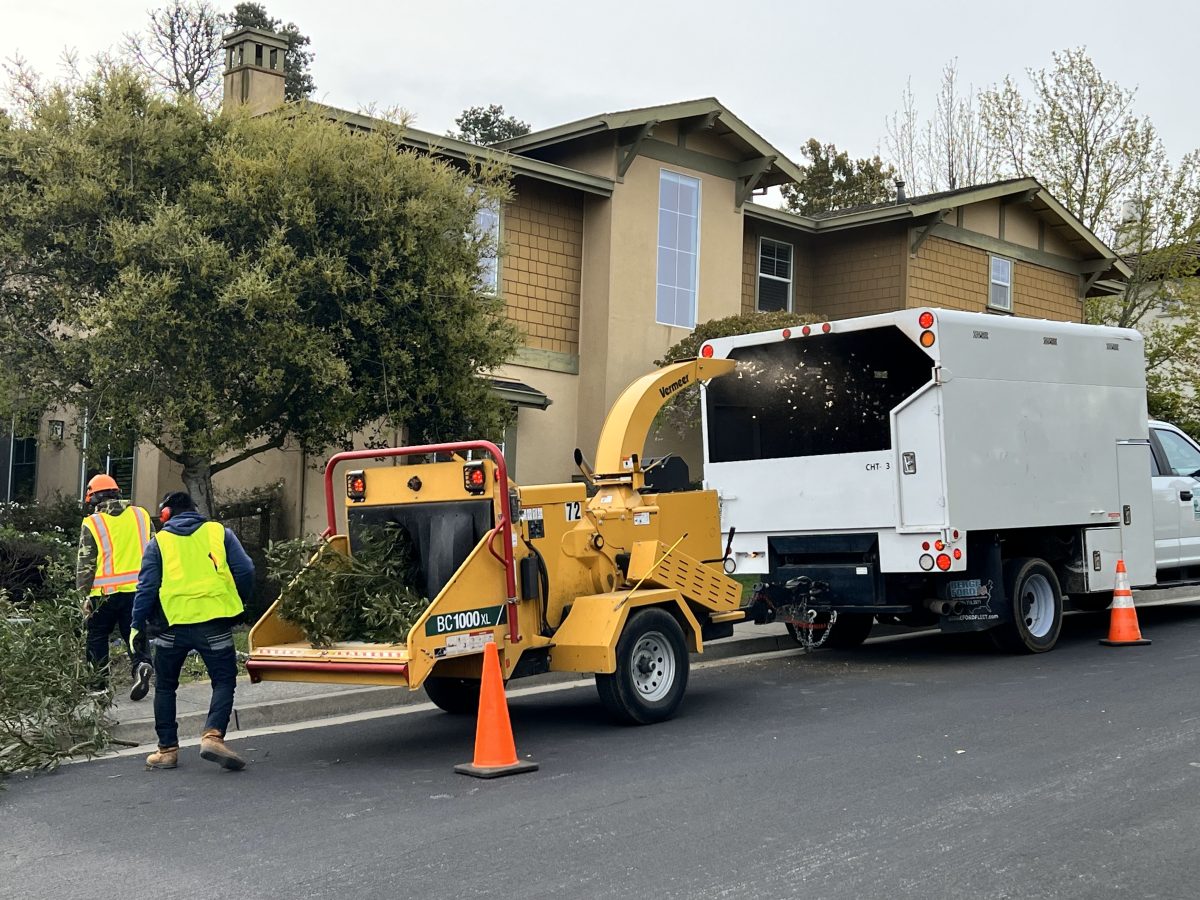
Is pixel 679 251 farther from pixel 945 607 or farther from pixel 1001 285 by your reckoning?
pixel 945 607

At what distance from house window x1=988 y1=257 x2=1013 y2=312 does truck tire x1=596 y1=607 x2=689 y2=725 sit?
769 inches

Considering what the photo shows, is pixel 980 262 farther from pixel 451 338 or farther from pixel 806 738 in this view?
pixel 806 738

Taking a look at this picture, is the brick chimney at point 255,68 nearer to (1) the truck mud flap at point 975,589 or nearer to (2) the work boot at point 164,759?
(1) the truck mud flap at point 975,589

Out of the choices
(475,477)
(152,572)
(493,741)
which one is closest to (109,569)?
(152,572)

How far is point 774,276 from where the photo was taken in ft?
80.6

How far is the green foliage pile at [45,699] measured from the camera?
805cm

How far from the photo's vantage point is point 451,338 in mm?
14867

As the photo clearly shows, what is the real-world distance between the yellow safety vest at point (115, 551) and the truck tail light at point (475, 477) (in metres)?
2.95

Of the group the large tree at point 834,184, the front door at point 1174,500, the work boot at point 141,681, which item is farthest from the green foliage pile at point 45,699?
the large tree at point 834,184

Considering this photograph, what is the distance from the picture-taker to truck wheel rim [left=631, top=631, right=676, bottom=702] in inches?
346

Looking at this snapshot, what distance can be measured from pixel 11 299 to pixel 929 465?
9.76 m

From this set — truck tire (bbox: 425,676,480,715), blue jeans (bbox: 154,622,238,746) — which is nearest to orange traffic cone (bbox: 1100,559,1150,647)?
truck tire (bbox: 425,676,480,715)

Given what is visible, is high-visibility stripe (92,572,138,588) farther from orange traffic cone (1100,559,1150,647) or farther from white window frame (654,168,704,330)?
white window frame (654,168,704,330)

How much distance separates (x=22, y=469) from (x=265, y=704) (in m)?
15.3
